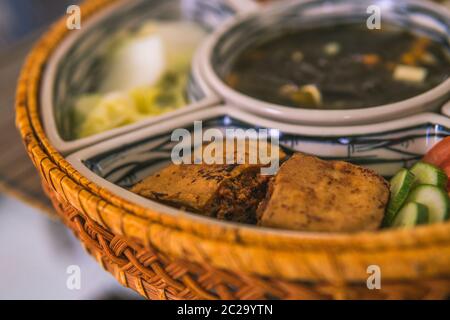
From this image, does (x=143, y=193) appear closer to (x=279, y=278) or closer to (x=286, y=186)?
(x=286, y=186)

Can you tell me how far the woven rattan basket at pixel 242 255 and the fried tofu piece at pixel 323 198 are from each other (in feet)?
0.53

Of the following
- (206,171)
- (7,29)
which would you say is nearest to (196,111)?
(206,171)

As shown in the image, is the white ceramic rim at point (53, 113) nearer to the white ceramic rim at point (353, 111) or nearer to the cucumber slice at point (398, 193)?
the white ceramic rim at point (353, 111)

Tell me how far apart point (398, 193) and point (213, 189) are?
56cm

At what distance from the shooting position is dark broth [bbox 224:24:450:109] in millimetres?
2102

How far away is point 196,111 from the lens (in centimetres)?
192

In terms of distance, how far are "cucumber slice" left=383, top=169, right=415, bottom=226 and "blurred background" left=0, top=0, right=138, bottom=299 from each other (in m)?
1.20

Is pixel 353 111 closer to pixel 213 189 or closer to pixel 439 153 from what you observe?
pixel 439 153

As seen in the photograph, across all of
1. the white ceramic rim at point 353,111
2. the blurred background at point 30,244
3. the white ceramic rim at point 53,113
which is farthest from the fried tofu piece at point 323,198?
the blurred background at point 30,244

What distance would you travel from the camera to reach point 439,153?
1.65m

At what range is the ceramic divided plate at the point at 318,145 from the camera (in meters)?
1.73

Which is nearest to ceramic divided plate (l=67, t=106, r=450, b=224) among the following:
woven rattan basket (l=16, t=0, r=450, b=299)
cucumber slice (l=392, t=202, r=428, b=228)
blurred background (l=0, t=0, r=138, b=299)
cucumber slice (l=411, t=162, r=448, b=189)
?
cucumber slice (l=411, t=162, r=448, b=189)

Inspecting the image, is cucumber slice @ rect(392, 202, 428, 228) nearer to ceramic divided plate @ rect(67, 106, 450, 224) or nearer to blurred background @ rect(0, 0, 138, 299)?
ceramic divided plate @ rect(67, 106, 450, 224)
